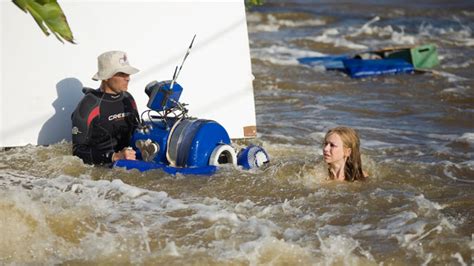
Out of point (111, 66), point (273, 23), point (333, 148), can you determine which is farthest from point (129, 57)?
point (273, 23)

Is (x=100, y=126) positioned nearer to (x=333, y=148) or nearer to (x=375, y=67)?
(x=333, y=148)

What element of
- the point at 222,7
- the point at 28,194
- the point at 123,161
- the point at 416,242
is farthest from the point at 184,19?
the point at 416,242

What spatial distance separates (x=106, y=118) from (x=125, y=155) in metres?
0.42

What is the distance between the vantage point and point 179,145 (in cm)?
708

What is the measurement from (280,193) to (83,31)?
258cm

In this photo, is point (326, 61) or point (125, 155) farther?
point (326, 61)

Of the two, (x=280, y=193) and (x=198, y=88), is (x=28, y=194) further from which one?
(x=198, y=88)

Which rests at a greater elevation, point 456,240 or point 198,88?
point 198,88

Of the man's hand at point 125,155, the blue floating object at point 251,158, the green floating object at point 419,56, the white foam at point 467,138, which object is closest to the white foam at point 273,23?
the green floating object at point 419,56

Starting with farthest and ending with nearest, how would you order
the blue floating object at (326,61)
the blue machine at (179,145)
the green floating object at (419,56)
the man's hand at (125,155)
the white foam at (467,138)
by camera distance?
1. the blue floating object at (326,61)
2. the green floating object at (419,56)
3. the white foam at (467,138)
4. the man's hand at (125,155)
5. the blue machine at (179,145)

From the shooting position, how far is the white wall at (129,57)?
8047 mm

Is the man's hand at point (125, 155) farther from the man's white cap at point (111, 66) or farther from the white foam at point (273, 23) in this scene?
the white foam at point (273, 23)

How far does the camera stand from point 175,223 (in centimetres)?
633

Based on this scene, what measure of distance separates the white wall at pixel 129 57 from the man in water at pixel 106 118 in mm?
679
